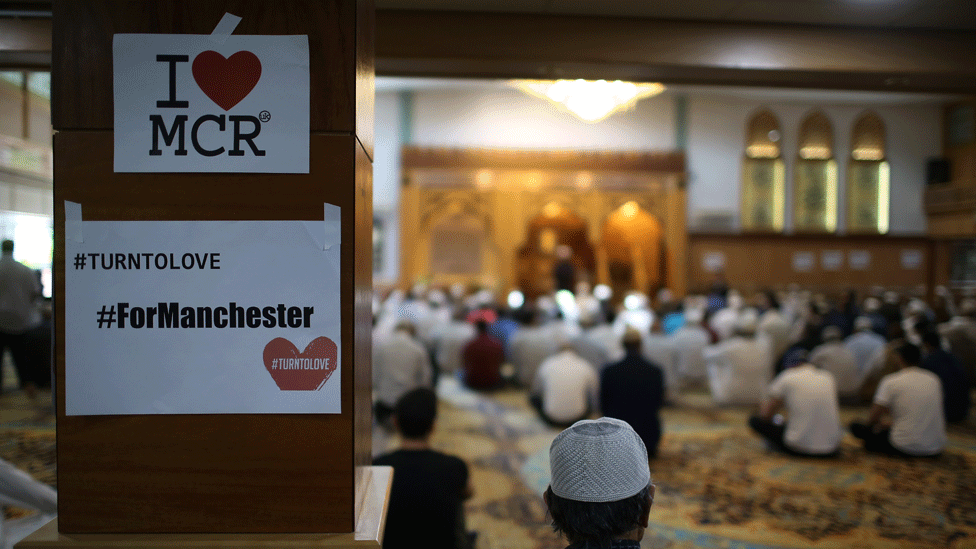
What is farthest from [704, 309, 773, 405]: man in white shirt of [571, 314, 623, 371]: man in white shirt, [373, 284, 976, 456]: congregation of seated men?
[571, 314, 623, 371]: man in white shirt

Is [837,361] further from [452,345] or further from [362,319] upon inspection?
[362,319]

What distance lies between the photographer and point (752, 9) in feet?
9.21

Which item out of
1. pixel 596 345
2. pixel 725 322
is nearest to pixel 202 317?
pixel 596 345

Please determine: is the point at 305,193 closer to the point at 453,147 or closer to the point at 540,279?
the point at 453,147

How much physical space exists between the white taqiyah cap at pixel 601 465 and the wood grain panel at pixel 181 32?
74 cm

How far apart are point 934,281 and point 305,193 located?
1544 centimetres

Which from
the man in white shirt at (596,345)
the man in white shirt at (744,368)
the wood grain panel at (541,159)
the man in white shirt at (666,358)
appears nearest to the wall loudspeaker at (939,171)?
the wood grain panel at (541,159)

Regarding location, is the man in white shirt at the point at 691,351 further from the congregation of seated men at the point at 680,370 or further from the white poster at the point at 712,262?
the white poster at the point at 712,262

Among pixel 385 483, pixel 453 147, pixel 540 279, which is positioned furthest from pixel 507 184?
pixel 385 483

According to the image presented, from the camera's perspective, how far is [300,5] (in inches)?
46.6

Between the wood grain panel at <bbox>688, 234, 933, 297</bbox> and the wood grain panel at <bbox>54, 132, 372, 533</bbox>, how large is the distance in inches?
482

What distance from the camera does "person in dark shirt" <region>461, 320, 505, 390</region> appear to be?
6532 millimetres

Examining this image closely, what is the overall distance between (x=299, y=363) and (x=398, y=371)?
3855 millimetres

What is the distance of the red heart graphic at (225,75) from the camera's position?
1181mm
